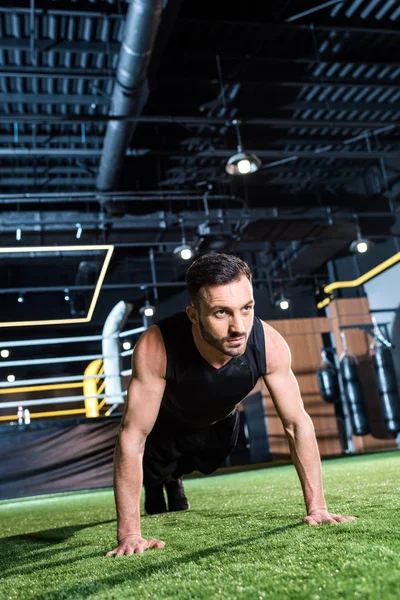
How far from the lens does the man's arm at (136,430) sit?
1731 mm

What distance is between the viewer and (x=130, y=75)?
566cm

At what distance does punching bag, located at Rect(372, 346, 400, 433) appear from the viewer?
1045 centimetres

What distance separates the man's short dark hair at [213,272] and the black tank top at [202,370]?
0.17m

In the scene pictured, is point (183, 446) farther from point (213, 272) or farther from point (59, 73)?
point (59, 73)

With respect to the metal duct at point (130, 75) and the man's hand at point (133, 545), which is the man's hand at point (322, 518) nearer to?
the man's hand at point (133, 545)

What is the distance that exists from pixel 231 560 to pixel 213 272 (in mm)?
756

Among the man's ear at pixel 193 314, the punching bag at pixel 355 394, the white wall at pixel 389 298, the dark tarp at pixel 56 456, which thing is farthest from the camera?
the white wall at pixel 389 298

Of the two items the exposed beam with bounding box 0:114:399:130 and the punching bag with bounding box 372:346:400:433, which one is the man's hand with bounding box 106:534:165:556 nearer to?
the exposed beam with bounding box 0:114:399:130

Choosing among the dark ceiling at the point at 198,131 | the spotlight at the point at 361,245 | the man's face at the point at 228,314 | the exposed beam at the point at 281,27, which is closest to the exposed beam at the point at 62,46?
the dark ceiling at the point at 198,131

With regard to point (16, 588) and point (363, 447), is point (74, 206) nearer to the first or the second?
point (363, 447)

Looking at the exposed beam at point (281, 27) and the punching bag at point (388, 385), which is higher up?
the exposed beam at point (281, 27)

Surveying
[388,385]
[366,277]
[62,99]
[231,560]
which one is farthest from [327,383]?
[231,560]

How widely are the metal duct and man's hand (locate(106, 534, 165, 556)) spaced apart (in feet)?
13.7

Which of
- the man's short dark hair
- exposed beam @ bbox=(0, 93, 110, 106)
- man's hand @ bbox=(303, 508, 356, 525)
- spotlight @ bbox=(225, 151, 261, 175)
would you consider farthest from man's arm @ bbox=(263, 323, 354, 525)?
exposed beam @ bbox=(0, 93, 110, 106)
